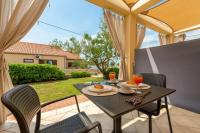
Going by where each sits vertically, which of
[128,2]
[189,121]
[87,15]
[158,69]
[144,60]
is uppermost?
[87,15]

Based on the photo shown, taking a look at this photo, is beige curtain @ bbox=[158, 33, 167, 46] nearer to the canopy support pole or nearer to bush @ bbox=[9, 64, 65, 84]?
the canopy support pole

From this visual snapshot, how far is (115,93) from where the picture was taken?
1.17 meters

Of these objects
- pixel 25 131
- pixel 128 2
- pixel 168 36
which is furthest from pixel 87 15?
pixel 25 131

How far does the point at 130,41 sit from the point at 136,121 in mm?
2124

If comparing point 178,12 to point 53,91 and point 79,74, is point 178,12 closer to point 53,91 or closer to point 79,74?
point 53,91

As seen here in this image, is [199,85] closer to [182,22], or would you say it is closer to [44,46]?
[182,22]

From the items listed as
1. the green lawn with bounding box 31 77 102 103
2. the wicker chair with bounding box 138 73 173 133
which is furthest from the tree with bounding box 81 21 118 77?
the wicker chair with bounding box 138 73 173 133

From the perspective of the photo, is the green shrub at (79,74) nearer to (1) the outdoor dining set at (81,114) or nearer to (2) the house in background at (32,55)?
(2) the house in background at (32,55)

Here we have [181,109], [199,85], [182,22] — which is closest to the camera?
[199,85]

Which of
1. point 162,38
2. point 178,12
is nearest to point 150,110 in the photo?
point 178,12

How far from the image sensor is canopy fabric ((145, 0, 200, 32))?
284 cm

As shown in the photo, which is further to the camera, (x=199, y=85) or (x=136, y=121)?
(x=199, y=85)

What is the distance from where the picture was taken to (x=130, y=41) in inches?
131

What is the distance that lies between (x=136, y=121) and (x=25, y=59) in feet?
24.2
